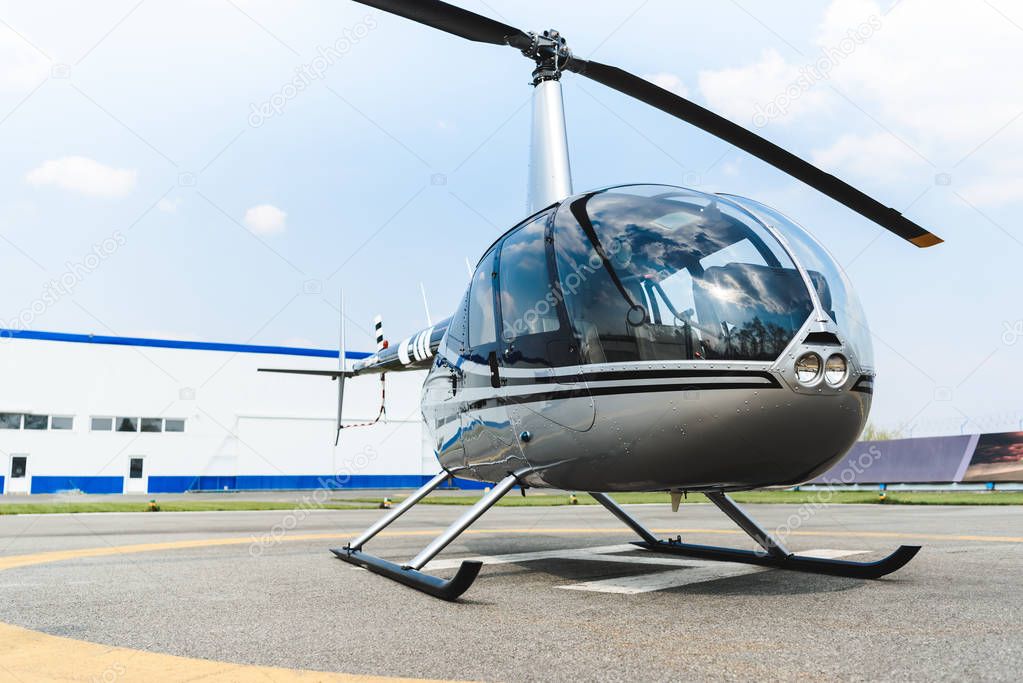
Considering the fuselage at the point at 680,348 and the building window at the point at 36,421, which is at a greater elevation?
the building window at the point at 36,421

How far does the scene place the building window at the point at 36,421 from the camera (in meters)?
35.8

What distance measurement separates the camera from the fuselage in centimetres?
464

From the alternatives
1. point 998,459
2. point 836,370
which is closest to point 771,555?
point 836,370

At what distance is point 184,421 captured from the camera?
1527 inches

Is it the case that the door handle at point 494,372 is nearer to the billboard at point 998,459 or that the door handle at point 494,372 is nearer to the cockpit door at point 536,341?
the cockpit door at point 536,341

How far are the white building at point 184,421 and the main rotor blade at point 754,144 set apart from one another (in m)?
29.8

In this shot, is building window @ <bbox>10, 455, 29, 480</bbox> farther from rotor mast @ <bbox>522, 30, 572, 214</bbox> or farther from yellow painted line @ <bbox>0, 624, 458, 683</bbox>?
yellow painted line @ <bbox>0, 624, 458, 683</bbox>

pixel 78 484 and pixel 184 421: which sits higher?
pixel 184 421

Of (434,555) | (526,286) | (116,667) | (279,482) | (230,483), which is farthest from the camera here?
(279,482)

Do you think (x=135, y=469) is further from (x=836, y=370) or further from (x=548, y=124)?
(x=836, y=370)

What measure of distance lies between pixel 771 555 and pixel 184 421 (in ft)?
121

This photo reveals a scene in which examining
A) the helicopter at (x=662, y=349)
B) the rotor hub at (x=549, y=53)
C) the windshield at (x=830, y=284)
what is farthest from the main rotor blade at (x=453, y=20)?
the windshield at (x=830, y=284)

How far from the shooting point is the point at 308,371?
1577 centimetres

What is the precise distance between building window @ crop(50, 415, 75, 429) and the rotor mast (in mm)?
35800
